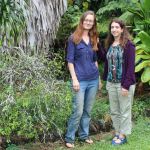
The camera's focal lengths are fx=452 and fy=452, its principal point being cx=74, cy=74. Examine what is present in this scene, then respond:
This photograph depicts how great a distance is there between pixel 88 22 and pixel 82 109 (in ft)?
4.17

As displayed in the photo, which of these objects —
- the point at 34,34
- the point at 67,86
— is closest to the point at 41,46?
the point at 34,34

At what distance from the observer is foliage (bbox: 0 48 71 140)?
19.8 ft

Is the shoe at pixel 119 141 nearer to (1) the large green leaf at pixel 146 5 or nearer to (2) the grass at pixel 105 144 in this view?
(2) the grass at pixel 105 144

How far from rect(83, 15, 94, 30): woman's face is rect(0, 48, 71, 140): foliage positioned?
0.80m

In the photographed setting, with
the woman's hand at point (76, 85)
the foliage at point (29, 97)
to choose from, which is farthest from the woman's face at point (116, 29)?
the foliage at point (29, 97)

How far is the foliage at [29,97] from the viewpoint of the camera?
238 inches

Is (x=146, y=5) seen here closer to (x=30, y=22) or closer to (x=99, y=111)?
(x=30, y=22)

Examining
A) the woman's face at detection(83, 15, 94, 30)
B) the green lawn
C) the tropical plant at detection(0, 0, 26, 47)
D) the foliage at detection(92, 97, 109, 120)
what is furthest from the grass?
the woman's face at detection(83, 15, 94, 30)

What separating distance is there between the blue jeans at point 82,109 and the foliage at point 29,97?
16cm

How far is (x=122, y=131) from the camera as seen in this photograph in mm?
6793

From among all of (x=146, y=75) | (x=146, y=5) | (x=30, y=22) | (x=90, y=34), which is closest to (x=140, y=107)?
(x=146, y=75)

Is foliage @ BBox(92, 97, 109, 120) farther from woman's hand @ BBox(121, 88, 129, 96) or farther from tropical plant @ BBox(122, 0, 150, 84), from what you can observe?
woman's hand @ BBox(121, 88, 129, 96)

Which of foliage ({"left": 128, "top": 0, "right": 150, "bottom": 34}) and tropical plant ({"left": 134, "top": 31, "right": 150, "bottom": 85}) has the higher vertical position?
foliage ({"left": 128, "top": 0, "right": 150, "bottom": 34})

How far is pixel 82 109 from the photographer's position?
662cm
